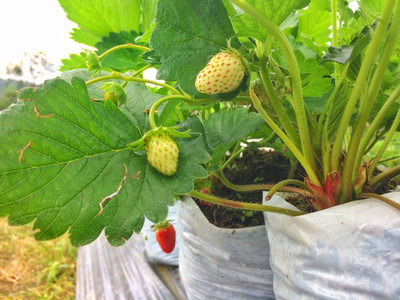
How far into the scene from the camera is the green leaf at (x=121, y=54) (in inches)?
23.0

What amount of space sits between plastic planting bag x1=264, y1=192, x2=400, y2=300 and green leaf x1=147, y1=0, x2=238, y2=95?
0.63 feet

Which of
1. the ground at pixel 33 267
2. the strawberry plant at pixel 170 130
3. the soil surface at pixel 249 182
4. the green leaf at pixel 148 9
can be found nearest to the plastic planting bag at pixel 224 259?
the soil surface at pixel 249 182

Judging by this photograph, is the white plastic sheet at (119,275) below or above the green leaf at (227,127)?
below

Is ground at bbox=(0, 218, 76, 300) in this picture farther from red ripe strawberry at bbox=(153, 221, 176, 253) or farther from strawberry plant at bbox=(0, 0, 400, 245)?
strawberry plant at bbox=(0, 0, 400, 245)

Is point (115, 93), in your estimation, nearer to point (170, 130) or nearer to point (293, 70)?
point (170, 130)

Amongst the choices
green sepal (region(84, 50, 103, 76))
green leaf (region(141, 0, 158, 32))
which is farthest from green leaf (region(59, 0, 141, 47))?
green sepal (region(84, 50, 103, 76))

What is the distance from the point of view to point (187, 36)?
0.35 m

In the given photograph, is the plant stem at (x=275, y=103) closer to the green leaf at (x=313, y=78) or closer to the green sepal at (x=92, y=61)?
the green leaf at (x=313, y=78)

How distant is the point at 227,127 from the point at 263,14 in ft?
0.61

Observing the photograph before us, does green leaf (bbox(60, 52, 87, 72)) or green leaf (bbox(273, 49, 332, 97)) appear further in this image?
green leaf (bbox(60, 52, 87, 72))

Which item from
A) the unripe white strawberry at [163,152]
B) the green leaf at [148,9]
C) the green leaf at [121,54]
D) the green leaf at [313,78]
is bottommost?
the green leaf at [313,78]

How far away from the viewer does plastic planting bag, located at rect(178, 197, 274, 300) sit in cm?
48

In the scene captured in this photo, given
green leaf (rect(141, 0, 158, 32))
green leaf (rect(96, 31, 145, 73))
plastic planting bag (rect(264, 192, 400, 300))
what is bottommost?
plastic planting bag (rect(264, 192, 400, 300))

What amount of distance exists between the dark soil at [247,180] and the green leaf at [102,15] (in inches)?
13.6
